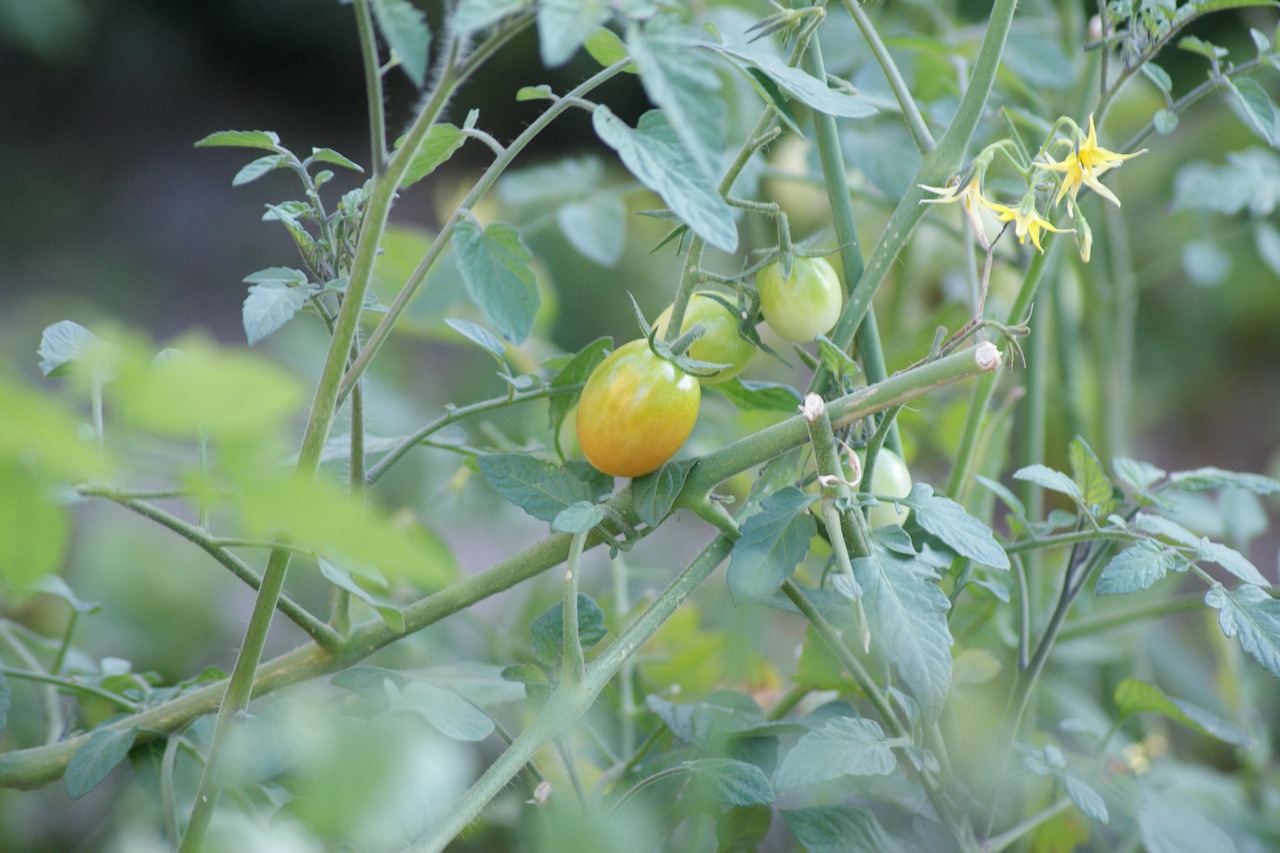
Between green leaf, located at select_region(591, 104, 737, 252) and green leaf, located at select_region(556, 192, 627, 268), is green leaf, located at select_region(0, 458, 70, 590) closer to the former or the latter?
green leaf, located at select_region(591, 104, 737, 252)

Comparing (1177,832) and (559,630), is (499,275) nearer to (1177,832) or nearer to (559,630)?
(559,630)

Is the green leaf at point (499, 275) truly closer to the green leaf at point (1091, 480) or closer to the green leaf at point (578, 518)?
the green leaf at point (578, 518)

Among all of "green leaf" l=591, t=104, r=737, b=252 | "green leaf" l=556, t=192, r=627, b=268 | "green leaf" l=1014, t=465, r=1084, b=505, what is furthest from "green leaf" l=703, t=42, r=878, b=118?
"green leaf" l=556, t=192, r=627, b=268

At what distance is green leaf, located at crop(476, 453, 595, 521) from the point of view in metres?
0.29

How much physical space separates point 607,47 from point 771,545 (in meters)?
0.14

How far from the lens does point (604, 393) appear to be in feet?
0.91

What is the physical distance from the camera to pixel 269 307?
0.26m

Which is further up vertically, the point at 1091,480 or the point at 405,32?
the point at 405,32

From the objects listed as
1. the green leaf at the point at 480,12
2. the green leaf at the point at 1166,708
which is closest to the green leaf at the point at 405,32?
the green leaf at the point at 480,12

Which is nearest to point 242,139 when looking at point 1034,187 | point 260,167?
point 260,167

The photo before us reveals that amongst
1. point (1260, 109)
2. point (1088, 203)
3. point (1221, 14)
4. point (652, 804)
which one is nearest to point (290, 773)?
point (652, 804)

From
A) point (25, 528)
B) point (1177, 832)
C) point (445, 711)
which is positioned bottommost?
point (1177, 832)

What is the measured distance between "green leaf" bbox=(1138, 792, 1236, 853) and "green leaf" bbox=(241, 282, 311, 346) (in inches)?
13.3

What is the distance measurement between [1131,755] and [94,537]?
0.72m
